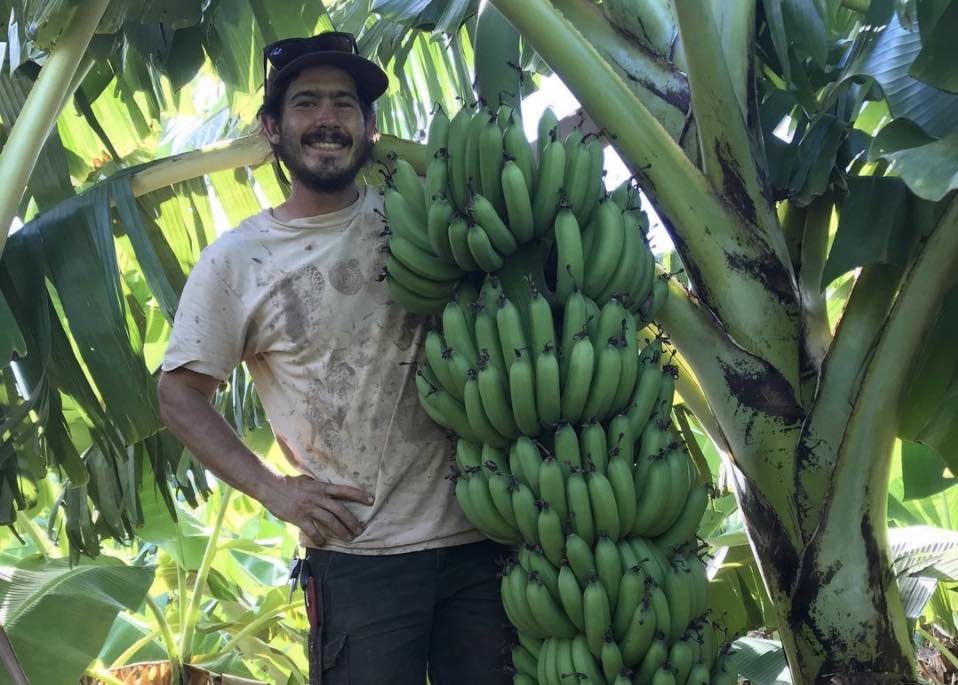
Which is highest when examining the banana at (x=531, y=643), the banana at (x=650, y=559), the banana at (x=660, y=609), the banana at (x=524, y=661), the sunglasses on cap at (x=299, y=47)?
the sunglasses on cap at (x=299, y=47)

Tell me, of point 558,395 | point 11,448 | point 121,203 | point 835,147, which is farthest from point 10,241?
point 835,147

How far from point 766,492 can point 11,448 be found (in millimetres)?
1470

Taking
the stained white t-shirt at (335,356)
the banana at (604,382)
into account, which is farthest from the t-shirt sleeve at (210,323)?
the banana at (604,382)

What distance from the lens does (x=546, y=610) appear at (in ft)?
5.03

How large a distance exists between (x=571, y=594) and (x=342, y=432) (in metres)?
0.51

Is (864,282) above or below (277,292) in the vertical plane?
below

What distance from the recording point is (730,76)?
193 cm

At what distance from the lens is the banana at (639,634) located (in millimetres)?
1476

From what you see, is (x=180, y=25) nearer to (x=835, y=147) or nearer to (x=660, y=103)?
(x=660, y=103)

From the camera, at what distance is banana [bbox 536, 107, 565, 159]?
1733 mm

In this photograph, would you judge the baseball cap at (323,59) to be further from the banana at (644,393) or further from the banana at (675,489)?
the banana at (675,489)

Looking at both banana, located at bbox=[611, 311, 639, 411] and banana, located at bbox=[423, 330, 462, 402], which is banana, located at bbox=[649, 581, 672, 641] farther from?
banana, located at bbox=[423, 330, 462, 402]

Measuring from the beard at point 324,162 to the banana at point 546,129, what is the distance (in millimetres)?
360

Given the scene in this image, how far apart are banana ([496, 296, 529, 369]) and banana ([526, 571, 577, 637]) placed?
12.7 inches
